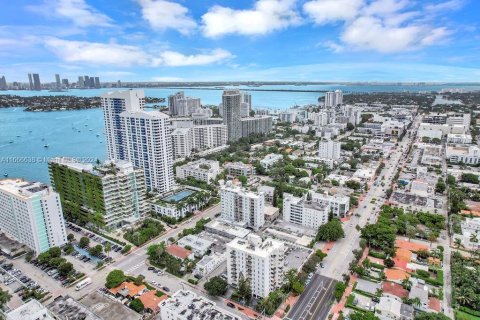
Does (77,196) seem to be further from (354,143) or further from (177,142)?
(354,143)

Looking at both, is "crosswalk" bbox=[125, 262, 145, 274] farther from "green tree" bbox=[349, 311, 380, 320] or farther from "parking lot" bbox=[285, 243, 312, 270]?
"green tree" bbox=[349, 311, 380, 320]

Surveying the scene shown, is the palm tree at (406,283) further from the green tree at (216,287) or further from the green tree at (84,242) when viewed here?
the green tree at (84,242)

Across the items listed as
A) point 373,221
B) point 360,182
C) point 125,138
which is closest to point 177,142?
point 125,138

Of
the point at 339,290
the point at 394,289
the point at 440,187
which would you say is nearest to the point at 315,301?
the point at 339,290

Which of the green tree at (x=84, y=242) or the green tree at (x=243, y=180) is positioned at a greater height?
the green tree at (x=243, y=180)

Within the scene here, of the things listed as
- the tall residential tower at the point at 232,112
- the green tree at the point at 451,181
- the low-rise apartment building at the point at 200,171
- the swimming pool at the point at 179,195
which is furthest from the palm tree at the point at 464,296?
the tall residential tower at the point at 232,112
